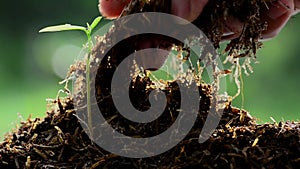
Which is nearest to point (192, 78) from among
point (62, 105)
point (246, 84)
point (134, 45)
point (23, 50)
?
point (134, 45)

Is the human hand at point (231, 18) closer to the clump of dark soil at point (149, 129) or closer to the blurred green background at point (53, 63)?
the clump of dark soil at point (149, 129)

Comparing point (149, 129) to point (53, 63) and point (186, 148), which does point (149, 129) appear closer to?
point (186, 148)

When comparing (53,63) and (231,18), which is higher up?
(53,63)

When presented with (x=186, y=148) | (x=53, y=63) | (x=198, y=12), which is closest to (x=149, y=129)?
(x=186, y=148)

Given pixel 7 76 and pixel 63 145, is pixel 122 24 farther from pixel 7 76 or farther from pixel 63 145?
pixel 7 76

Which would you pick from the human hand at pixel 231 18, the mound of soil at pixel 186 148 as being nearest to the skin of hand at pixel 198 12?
the human hand at pixel 231 18

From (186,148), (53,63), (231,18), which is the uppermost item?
(53,63)
